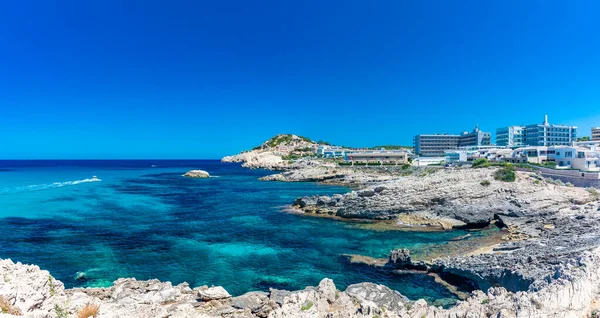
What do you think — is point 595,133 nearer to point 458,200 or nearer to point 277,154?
point 458,200

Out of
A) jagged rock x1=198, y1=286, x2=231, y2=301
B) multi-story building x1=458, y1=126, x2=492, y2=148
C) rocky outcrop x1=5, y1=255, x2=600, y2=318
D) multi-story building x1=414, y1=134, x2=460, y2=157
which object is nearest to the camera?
rocky outcrop x1=5, y1=255, x2=600, y2=318

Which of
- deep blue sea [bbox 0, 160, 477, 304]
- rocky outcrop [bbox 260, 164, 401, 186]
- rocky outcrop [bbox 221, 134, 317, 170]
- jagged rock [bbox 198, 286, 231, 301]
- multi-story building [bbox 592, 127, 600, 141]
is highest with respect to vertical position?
multi-story building [bbox 592, 127, 600, 141]

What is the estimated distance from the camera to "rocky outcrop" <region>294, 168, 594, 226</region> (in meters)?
32.7

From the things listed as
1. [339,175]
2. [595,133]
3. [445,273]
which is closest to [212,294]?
[445,273]

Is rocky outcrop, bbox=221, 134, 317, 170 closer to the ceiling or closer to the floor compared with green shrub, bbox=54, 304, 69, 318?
closer to the ceiling

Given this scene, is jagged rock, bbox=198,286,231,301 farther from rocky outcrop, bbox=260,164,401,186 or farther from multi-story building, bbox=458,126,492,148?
multi-story building, bbox=458,126,492,148

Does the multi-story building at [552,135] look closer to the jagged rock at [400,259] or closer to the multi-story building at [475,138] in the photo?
the multi-story building at [475,138]

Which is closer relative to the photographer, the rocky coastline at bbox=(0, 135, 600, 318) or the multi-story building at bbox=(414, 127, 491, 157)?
the rocky coastline at bbox=(0, 135, 600, 318)

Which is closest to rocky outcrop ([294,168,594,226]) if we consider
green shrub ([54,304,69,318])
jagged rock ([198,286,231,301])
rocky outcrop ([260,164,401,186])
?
jagged rock ([198,286,231,301])

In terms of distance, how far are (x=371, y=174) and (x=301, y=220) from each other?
47616 mm

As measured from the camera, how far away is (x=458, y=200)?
Result: 34.5m

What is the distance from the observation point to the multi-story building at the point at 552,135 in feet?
305

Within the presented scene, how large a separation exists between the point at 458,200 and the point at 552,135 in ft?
260

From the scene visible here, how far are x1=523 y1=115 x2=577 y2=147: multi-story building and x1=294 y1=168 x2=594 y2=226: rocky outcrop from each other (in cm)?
6615
